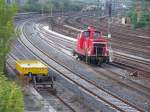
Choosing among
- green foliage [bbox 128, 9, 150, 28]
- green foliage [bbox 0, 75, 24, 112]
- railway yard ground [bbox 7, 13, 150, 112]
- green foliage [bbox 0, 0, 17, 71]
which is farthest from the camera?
green foliage [bbox 128, 9, 150, 28]

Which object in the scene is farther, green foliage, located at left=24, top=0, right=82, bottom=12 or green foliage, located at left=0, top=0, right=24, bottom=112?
green foliage, located at left=24, top=0, right=82, bottom=12

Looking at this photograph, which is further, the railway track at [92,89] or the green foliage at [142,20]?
the green foliage at [142,20]

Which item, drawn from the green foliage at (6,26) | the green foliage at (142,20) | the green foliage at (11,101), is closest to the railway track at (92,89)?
the green foliage at (6,26)

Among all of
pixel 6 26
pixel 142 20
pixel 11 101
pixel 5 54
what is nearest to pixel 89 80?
pixel 6 26

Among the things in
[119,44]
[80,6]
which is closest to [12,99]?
[119,44]

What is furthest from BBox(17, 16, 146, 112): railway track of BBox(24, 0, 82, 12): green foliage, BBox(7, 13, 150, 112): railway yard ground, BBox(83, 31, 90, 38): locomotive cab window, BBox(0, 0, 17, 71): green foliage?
BBox(24, 0, 82, 12): green foliage

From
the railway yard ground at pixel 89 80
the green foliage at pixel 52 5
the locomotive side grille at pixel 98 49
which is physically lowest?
the green foliage at pixel 52 5

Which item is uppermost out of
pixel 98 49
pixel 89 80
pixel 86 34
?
pixel 86 34

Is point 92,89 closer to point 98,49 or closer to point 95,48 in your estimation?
point 95,48

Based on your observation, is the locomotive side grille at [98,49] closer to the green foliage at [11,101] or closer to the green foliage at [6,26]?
the green foliage at [6,26]

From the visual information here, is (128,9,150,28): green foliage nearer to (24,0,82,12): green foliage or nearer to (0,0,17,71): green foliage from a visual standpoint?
(24,0,82,12): green foliage

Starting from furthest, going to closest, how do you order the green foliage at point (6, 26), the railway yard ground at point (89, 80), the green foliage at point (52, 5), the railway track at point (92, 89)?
the green foliage at point (52, 5)
the green foliage at point (6, 26)
the railway yard ground at point (89, 80)
the railway track at point (92, 89)

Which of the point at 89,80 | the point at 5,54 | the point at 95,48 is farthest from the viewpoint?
the point at 95,48

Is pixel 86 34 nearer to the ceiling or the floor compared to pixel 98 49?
nearer to the ceiling
